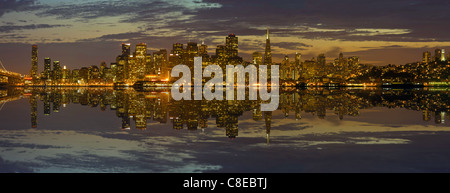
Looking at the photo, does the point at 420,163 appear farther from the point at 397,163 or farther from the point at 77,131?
the point at 77,131

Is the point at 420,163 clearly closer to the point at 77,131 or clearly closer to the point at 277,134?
the point at 277,134

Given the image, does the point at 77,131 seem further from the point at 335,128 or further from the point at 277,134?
the point at 335,128

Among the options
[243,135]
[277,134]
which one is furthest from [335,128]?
[243,135]
